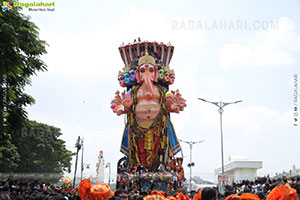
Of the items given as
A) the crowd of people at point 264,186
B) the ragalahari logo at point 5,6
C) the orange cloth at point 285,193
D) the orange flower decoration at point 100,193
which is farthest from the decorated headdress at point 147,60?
the orange cloth at point 285,193

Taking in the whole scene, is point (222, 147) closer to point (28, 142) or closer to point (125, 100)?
point (125, 100)

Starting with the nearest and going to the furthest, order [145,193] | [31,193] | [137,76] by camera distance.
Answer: [145,193]
[31,193]
[137,76]

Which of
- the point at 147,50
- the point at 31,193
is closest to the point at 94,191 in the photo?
the point at 31,193

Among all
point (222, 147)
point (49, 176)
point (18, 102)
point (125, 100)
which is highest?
point (125, 100)

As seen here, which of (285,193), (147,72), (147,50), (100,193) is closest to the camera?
(285,193)

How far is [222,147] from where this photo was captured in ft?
82.7

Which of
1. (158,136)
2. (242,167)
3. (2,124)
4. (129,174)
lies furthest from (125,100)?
(242,167)

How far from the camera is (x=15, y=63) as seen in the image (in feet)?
43.9

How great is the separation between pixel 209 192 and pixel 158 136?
19.3 metres

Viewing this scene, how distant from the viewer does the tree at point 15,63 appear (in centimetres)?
1281

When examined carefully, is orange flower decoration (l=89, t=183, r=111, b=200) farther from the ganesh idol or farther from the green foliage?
the ganesh idol

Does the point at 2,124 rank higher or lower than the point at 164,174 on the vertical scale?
higher

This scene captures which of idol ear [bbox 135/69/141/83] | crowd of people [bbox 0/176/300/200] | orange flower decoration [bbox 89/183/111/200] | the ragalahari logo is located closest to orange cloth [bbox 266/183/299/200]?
crowd of people [bbox 0/176/300/200]

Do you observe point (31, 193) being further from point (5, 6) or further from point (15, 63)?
point (5, 6)
